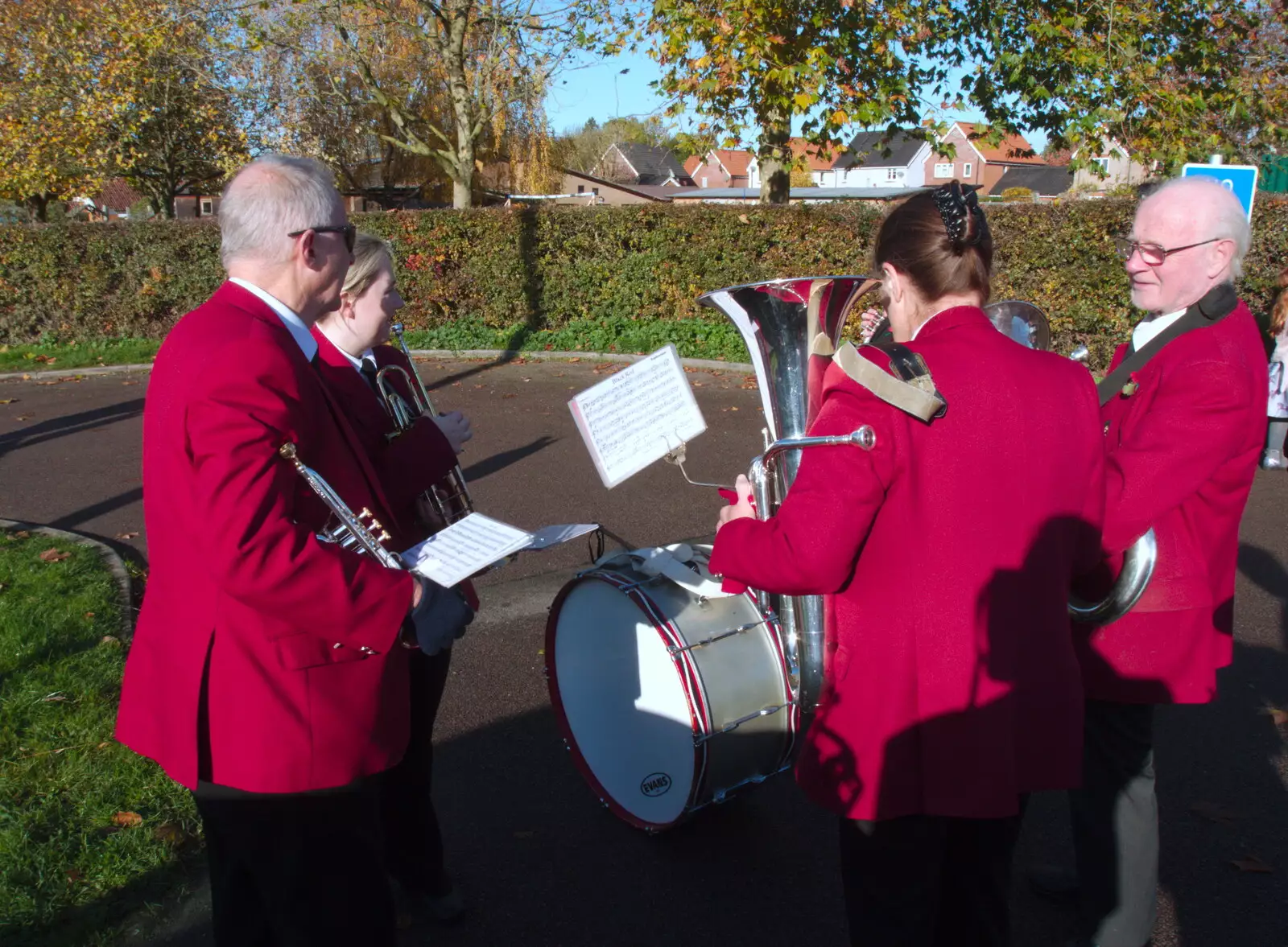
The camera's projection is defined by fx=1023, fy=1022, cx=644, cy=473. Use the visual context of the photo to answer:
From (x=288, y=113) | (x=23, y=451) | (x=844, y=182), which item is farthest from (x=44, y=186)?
(x=844, y=182)

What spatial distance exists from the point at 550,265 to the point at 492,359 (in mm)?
1505

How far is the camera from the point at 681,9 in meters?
11.5

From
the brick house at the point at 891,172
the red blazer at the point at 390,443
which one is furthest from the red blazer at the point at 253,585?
the brick house at the point at 891,172

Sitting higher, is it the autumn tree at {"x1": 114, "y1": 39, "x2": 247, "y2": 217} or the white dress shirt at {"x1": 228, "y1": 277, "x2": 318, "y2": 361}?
the autumn tree at {"x1": 114, "y1": 39, "x2": 247, "y2": 217}

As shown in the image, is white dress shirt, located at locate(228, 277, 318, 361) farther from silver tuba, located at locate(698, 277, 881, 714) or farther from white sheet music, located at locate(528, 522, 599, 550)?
silver tuba, located at locate(698, 277, 881, 714)

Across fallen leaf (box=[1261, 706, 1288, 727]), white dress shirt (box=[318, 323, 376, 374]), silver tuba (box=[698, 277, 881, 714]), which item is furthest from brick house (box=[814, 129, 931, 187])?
white dress shirt (box=[318, 323, 376, 374])

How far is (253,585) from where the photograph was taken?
5.58 feet

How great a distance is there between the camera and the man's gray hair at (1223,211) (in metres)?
2.25

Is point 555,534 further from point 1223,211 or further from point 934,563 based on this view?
point 1223,211

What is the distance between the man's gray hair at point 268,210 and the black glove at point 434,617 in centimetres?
66

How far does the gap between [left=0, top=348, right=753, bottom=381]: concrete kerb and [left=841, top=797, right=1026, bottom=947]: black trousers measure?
985 centimetres

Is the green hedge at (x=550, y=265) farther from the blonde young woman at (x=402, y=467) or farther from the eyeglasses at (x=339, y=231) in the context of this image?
the eyeglasses at (x=339, y=231)

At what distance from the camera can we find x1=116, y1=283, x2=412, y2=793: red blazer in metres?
1.69

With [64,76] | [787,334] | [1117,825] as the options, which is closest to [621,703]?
[787,334]
